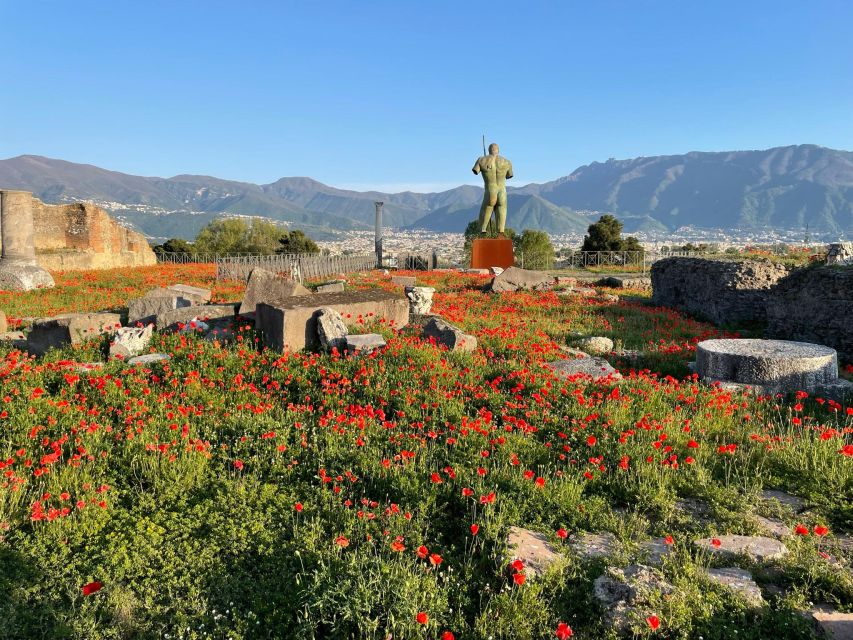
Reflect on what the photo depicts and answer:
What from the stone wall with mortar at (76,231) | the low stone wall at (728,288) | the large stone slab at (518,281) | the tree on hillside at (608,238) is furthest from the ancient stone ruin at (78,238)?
the tree on hillside at (608,238)

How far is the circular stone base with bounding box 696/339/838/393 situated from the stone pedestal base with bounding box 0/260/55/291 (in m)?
22.7

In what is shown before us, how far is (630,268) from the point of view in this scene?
32.6m

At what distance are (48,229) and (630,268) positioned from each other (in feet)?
118

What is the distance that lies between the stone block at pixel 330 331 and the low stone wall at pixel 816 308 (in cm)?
977

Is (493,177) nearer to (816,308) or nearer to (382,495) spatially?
(816,308)

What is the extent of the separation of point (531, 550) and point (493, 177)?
2529 centimetres

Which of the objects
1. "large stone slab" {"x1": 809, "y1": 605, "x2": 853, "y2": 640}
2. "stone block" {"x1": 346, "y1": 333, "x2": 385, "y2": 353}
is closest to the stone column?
"stone block" {"x1": 346, "y1": 333, "x2": 385, "y2": 353}

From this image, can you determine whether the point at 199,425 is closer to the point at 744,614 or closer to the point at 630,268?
the point at 744,614

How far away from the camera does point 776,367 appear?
7.77 meters

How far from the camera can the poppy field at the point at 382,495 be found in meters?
3.29

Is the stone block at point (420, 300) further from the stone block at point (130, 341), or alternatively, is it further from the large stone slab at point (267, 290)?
the stone block at point (130, 341)

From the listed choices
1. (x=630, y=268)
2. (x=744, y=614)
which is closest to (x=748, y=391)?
(x=744, y=614)

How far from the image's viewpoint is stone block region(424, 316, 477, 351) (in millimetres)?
8875

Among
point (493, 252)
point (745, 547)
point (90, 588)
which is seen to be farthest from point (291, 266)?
point (745, 547)
